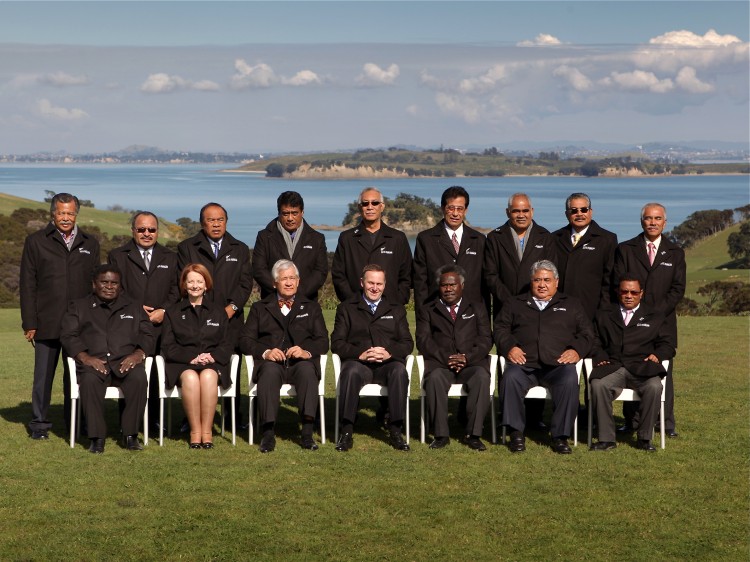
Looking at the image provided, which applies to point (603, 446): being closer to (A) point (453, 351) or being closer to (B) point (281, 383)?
(A) point (453, 351)

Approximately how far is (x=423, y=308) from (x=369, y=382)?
0.72 metres

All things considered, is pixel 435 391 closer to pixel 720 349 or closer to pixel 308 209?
pixel 720 349

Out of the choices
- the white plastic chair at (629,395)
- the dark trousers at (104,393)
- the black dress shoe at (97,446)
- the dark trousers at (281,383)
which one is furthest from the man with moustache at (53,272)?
the white plastic chair at (629,395)

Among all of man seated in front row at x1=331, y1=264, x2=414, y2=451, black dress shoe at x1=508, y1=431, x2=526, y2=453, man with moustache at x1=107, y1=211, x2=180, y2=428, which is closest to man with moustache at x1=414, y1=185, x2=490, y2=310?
man seated in front row at x1=331, y1=264, x2=414, y2=451

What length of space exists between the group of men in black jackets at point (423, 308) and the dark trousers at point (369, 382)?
1 centimetres

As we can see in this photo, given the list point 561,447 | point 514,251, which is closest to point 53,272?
point 514,251

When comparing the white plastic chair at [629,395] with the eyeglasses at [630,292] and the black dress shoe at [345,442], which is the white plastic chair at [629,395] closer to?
the eyeglasses at [630,292]

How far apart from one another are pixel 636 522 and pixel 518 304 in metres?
2.32

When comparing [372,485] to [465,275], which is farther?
[465,275]

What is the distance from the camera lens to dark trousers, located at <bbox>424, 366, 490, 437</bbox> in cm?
735

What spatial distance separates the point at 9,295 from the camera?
33.9 m

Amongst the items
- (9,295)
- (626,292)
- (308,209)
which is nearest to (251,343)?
(626,292)

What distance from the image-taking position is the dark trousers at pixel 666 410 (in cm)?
768

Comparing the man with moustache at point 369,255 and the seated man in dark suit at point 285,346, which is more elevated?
the man with moustache at point 369,255
